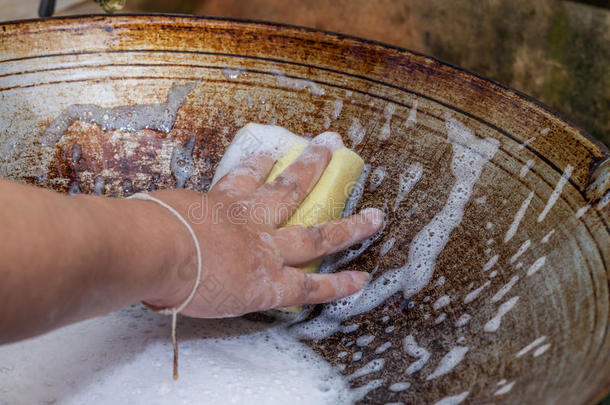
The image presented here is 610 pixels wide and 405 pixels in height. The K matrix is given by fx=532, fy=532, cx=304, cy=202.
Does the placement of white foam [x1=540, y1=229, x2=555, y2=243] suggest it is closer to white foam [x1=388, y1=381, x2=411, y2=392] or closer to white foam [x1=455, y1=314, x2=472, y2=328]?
white foam [x1=455, y1=314, x2=472, y2=328]

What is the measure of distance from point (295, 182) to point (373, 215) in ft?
0.43

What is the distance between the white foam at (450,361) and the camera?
0.64 m

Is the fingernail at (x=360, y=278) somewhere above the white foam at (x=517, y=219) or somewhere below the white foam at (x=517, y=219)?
below

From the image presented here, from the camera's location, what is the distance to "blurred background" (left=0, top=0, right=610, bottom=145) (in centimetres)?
136

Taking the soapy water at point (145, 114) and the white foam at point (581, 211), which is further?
the soapy water at point (145, 114)

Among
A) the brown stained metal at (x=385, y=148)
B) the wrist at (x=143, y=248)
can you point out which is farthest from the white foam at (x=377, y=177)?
the wrist at (x=143, y=248)

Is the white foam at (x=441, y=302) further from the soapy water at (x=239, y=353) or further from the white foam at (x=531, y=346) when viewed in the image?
the white foam at (x=531, y=346)

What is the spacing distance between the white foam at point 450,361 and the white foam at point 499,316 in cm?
4

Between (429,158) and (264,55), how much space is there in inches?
13.4

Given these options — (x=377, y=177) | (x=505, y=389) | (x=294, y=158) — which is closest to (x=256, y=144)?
(x=294, y=158)

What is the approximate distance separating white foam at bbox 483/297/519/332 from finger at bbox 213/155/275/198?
1.25ft

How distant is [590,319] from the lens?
1.78ft

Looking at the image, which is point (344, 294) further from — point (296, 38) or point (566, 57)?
point (566, 57)

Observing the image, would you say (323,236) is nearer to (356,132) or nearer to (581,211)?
(356,132)
